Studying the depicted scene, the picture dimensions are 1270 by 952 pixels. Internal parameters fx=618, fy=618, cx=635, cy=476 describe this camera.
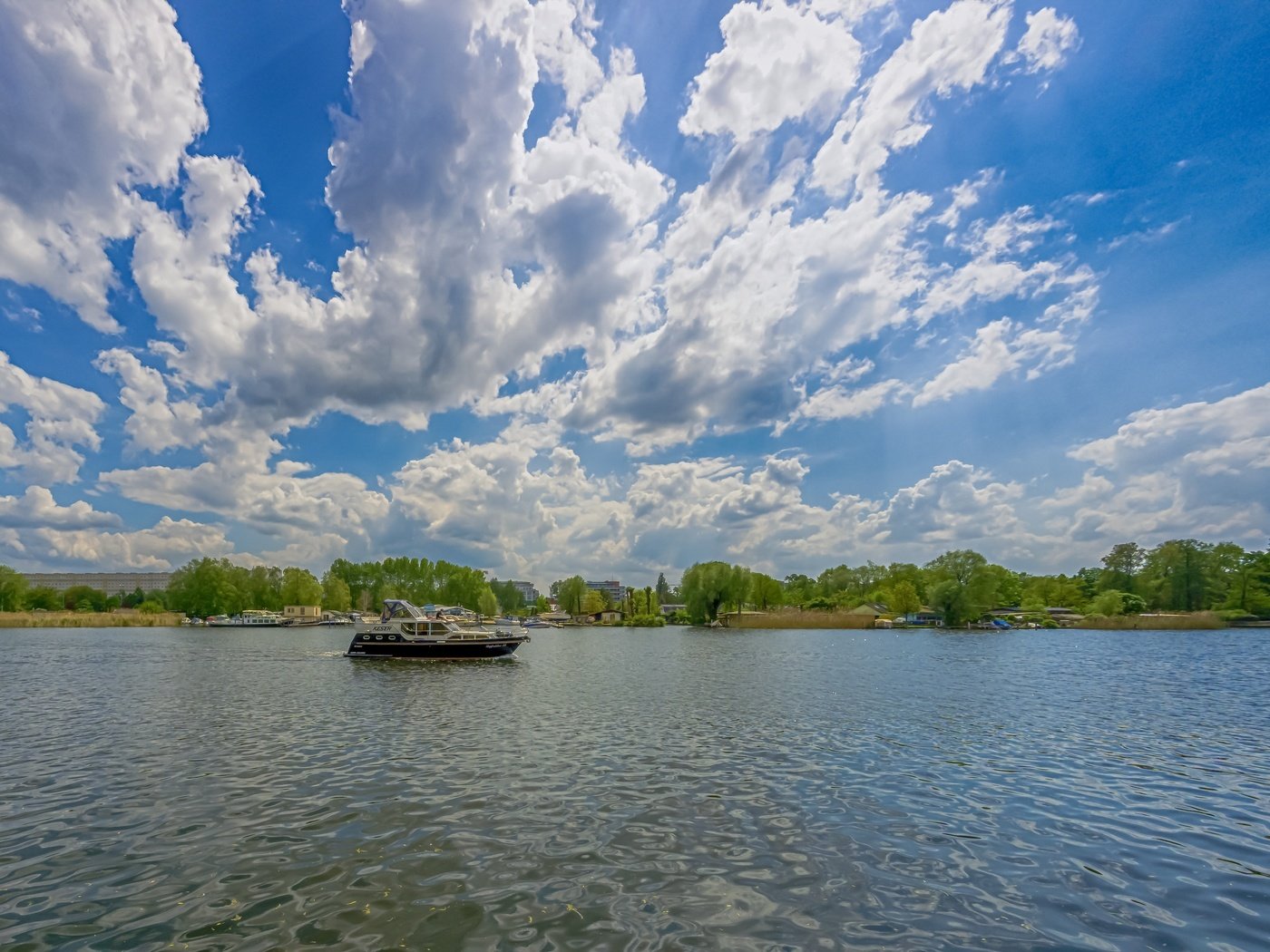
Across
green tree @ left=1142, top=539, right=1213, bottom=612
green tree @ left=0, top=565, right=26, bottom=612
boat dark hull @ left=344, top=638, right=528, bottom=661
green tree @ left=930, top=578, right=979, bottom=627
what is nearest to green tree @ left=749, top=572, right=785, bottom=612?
green tree @ left=930, top=578, right=979, bottom=627

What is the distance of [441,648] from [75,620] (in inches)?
5423

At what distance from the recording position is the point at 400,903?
10.2m

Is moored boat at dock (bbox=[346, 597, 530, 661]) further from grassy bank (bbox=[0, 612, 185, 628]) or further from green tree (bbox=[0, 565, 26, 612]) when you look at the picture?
green tree (bbox=[0, 565, 26, 612])

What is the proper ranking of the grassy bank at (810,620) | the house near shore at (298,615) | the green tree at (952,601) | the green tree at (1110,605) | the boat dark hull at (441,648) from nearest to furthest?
the boat dark hull at (441,648) → the green tree at (1110,605) → the green tree at (952,601) → the grassy bank at (810,620) → the house near shore at (298,615)

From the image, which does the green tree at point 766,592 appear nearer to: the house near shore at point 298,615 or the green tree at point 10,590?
the house near shore at point 298,615

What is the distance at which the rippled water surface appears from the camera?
968 cm

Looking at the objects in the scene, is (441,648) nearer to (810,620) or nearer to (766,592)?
(810,620)

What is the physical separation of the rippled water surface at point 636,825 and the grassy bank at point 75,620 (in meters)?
153

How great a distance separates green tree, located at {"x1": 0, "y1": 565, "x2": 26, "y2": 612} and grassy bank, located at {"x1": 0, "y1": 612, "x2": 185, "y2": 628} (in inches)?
519

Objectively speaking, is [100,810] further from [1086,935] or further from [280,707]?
[1086,935]

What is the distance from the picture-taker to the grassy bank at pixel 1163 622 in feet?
425

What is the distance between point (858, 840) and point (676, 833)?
12.7 ft

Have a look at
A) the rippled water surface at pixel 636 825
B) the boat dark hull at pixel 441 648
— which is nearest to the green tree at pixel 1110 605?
the rippled water surface at pixel 636 825

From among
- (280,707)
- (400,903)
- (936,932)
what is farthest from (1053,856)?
(280,707)
